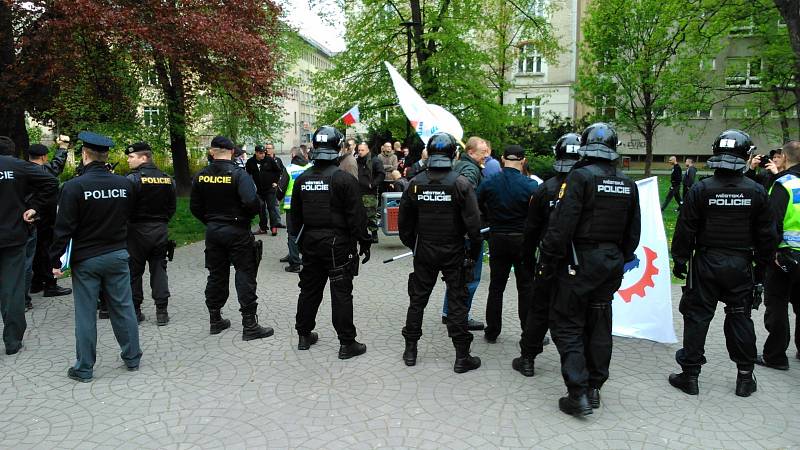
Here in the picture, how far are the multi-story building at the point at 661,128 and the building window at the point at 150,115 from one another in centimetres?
1949

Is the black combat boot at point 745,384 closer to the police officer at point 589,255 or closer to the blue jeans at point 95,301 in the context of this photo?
the police officer at point 589,255

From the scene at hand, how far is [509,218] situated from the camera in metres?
5.77

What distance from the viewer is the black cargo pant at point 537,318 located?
16.4ft

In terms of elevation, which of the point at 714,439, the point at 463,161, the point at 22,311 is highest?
the point at 463,161

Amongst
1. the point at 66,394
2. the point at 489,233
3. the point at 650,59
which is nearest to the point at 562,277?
the point at 489,233

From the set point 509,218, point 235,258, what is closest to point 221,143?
point 235,258

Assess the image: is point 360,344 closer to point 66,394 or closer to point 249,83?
point 66,394

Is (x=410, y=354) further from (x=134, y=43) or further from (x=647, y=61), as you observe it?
(x=647, y=61)

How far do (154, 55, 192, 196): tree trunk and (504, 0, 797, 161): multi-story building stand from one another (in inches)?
714

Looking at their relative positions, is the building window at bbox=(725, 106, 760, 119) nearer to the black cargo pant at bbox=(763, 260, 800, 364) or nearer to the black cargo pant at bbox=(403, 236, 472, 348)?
the black cargo pant at bbox=(763, 260, 800, 364)

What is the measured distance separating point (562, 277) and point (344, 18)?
20.0 m

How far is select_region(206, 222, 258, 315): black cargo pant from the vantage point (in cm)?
610

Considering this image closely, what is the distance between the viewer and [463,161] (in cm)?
663

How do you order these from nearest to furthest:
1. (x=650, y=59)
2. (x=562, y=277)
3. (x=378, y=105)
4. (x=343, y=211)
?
(x=562, y=277) → (x=343, y=211) → (x=378, y=105) → (x=650, y=59)
